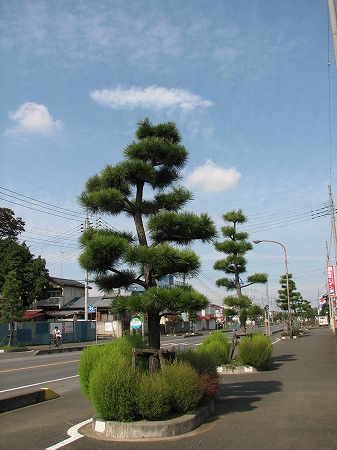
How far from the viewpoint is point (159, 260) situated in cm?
769

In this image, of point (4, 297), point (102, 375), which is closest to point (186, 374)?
point (102, 375)

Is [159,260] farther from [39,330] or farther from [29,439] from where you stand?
[39,330]

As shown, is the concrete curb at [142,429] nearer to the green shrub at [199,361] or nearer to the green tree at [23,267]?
the green shrub at [199,361]

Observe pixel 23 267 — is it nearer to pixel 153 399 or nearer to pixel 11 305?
pixel 11 305

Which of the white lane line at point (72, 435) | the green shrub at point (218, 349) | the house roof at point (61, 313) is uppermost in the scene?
the house roof at point (61, 313)

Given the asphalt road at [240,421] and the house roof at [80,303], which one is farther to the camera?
the house roof at [80,303]

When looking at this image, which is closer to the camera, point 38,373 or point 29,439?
Answer: point 29,439

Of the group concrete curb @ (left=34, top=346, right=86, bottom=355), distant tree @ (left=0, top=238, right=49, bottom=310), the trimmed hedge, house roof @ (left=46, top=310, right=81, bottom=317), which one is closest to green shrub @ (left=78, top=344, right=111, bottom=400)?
the trimmed hedge

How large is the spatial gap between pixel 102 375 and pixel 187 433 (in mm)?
1520

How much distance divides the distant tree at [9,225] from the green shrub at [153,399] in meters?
47.5

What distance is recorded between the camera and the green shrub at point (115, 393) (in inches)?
252

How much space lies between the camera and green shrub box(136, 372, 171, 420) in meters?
6.41

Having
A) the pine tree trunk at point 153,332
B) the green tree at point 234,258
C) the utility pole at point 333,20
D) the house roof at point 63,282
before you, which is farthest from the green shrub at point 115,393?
the house roof at point 63,282

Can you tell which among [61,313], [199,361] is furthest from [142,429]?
[61,313]
